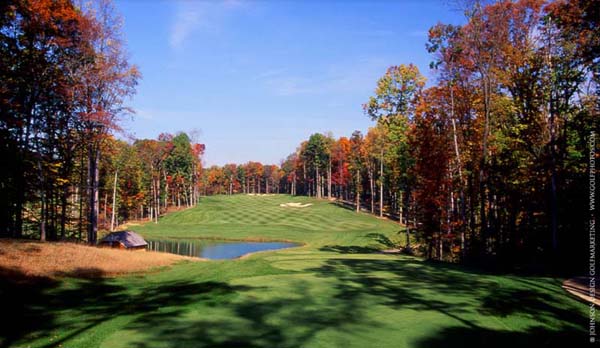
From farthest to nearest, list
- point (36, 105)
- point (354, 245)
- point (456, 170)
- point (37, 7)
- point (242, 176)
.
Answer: point (242, 176) < point (354, 245) < point (456, 170) < point (36, 105) < point (37, 7)

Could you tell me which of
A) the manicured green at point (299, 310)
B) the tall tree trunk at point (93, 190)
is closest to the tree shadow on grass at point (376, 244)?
the tall tree trunk at point (93, 190)

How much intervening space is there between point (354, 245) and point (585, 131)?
21.9 meters

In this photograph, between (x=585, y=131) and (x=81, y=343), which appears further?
(x=585, y=131)

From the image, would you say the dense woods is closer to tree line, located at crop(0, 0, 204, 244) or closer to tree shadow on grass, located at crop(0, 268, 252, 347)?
tree line, located at crop(0, 0, 204, 244)

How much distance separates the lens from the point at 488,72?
A: 71.4 ft

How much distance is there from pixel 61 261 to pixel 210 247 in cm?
2745

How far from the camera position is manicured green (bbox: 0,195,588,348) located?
299 inches

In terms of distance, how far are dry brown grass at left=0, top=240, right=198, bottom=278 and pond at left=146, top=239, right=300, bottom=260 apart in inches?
708

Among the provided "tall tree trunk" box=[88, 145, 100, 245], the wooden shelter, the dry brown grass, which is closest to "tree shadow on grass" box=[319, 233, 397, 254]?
the wooden shelter

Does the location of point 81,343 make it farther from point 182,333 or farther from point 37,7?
point 37,7

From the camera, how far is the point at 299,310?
941 cm

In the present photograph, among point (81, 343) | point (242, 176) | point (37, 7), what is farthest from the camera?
point (242, 176)

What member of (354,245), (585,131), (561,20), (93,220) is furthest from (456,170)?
(93,220)

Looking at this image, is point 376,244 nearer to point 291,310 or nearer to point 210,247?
point 210,247
